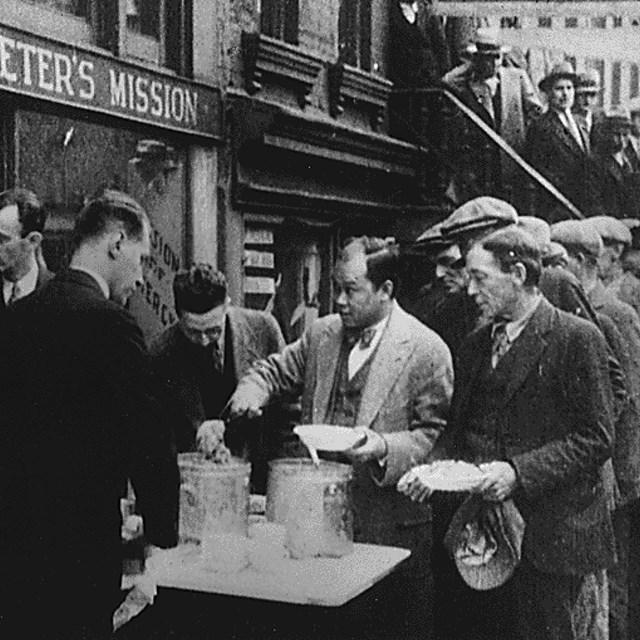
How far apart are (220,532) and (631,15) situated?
1.41 meters

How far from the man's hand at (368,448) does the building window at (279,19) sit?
797mm

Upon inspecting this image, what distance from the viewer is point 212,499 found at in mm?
1764

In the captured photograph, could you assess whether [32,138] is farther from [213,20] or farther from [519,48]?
[519,48]

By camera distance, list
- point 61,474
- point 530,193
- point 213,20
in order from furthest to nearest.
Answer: point 530,193 < point 213,20 < point 61,474

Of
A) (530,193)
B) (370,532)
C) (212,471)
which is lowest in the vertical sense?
(370,532)

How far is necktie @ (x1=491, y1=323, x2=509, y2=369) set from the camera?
6.82 feet

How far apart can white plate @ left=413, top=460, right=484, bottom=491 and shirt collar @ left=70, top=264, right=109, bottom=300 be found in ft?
2.52

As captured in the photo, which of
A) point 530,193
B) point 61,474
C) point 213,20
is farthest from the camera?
point 530,193

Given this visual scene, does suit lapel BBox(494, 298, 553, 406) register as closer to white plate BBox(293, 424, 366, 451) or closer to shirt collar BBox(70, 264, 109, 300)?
white plate BBox(293, 424, 366, 451)

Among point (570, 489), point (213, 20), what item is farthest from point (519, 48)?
point (570, 489)

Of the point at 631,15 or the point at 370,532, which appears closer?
the point at 370,532

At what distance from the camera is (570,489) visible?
211 centimetres

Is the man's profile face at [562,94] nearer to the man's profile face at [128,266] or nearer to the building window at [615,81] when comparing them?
the building window at [615,81]

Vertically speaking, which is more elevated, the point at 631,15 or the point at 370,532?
the point at 631,15
